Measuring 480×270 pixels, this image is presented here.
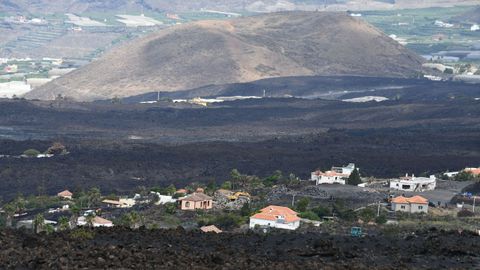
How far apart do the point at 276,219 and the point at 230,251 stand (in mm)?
19644

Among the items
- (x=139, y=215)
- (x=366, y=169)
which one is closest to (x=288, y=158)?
(x=366, y=169)

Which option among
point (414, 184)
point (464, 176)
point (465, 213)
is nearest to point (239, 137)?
point (464, 176)

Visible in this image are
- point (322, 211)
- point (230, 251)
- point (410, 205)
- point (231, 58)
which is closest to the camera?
point (230, 251)

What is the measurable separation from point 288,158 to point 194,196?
1383 inches

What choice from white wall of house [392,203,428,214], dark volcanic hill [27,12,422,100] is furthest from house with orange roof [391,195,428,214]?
dark volcanic hill [27,12,422,100]

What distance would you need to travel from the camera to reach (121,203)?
67.9 metres

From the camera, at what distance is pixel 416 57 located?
639 ft

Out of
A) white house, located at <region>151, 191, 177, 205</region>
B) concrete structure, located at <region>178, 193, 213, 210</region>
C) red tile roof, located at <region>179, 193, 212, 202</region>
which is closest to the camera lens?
concrete structure, located at <region>178, 193, 213, 210</region>

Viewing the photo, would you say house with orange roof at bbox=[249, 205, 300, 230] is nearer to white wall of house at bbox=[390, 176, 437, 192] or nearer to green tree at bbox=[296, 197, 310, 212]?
green tree at bbox=[296, 197, 310, 212]

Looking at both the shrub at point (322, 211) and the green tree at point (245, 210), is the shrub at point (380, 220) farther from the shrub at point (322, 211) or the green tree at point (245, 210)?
the green tree at point (245, 210)

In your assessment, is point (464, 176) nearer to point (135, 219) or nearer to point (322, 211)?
point (322, 211)

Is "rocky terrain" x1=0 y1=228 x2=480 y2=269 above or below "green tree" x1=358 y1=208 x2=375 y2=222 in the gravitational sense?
above

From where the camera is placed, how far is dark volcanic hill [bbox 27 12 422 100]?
175500mm

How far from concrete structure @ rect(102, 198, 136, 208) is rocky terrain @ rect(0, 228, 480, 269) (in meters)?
28.0
